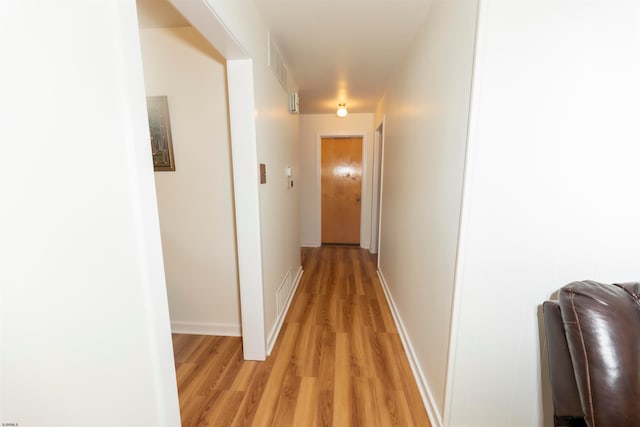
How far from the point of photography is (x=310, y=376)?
5.52ft

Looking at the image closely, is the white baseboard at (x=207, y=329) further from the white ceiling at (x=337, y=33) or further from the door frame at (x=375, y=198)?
the door frame at (x=375, y=198)

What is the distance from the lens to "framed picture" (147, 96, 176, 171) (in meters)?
1.83

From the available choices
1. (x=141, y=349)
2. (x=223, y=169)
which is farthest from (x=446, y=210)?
(x=223, y=169)

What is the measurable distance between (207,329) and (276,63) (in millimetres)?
2242

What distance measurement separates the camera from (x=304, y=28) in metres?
1.77

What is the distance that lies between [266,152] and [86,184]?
130cm

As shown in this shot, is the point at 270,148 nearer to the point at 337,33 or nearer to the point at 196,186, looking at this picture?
the point at 196,186

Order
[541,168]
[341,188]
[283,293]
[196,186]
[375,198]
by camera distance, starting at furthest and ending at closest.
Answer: [341,188], [375,198], [283,293], [196,186], [541,168]

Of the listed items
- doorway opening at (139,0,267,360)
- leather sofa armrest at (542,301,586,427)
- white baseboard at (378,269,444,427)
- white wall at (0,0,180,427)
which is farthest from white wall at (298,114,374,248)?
white wall at (0,0,180,427)

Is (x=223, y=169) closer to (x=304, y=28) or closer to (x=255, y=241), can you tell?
(x=255, y=241)

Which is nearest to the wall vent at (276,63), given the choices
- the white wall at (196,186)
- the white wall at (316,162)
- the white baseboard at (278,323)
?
the white wall at (196,186)

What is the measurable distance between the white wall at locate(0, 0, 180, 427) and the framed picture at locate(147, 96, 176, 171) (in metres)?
1.33

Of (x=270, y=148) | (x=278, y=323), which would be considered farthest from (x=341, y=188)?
(x=278, y=323)

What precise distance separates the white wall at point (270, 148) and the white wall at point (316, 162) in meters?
1.42
